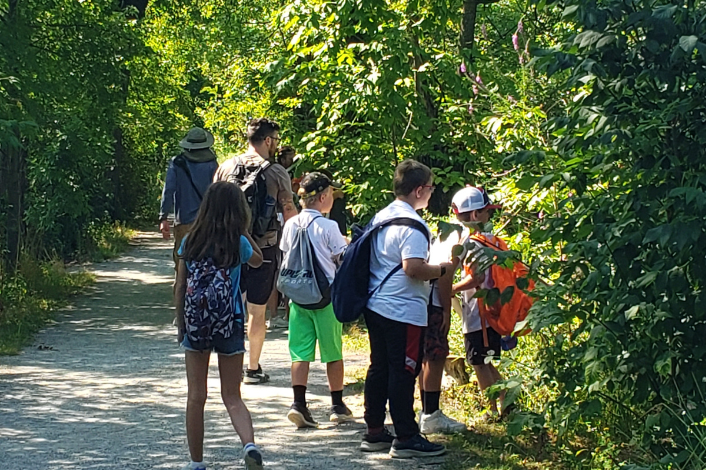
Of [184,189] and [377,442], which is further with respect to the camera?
[184,189]

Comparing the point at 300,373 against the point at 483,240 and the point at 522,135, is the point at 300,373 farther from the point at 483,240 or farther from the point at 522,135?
the point at 522,135

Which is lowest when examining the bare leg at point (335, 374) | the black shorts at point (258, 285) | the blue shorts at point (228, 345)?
the bare leg at point (335, 374)

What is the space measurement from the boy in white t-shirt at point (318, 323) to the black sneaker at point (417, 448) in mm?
1052

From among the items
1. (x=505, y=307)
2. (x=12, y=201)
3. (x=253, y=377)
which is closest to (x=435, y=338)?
(x=505, y=307)

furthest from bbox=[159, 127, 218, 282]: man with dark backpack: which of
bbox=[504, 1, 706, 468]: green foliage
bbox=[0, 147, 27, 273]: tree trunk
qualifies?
bbox=[0, 147, 27, 273]: tree trunk

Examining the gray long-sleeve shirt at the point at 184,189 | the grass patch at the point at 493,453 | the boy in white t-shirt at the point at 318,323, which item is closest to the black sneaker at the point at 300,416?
the boy in white t-shirt at the point at 318,323

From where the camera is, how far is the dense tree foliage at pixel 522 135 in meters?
4.69

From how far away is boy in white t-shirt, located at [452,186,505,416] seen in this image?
6.77 metres

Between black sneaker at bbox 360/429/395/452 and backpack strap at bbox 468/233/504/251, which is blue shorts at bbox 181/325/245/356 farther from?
backpack strap at bbox 468/233/504/251

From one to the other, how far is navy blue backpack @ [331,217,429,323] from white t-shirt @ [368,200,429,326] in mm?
28

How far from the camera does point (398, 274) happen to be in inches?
Result: 252

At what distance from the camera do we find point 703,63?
4.61 meters

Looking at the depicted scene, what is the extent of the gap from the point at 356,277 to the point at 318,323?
3.63ft

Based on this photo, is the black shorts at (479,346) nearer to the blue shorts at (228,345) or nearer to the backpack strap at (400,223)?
the backpack strap at (400,223)
